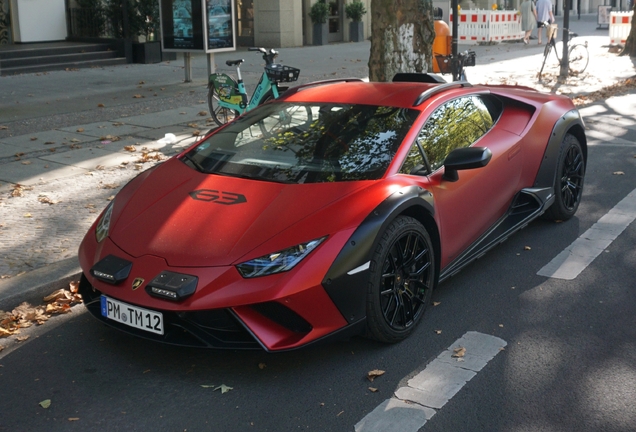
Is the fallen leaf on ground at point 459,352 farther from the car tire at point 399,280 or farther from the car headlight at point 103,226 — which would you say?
the car headlight at point 103,226

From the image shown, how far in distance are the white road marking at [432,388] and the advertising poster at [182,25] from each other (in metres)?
11.4

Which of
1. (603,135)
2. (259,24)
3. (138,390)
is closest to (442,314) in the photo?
(138,390)

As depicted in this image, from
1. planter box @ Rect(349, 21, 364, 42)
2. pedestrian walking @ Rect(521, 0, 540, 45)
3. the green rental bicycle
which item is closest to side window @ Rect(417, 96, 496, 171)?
the green rental bicycle

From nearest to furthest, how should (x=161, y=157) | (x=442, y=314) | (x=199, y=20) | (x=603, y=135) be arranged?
(x=442, y=314) → (x=161, y=157) → (x=603, y=135) → (x=199, y=20)

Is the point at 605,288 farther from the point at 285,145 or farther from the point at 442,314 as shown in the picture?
the point at 285,145

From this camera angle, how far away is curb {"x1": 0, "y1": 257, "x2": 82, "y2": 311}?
512 centimetres

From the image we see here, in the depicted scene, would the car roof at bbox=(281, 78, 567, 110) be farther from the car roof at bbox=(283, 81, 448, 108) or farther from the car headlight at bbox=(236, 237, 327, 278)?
the car headlight at bbox=(236, 237, 327, 278)

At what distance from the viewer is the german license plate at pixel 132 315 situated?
403 cm

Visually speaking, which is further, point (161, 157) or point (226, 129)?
point (161, 157)

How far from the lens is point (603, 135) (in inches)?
436

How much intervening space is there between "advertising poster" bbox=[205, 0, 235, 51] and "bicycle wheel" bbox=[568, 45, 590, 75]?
7.60 m

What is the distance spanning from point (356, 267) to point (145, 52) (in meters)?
17.1

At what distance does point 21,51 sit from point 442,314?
1612 centimetres

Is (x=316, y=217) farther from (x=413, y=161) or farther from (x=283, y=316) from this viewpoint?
(x=413, y=161)
